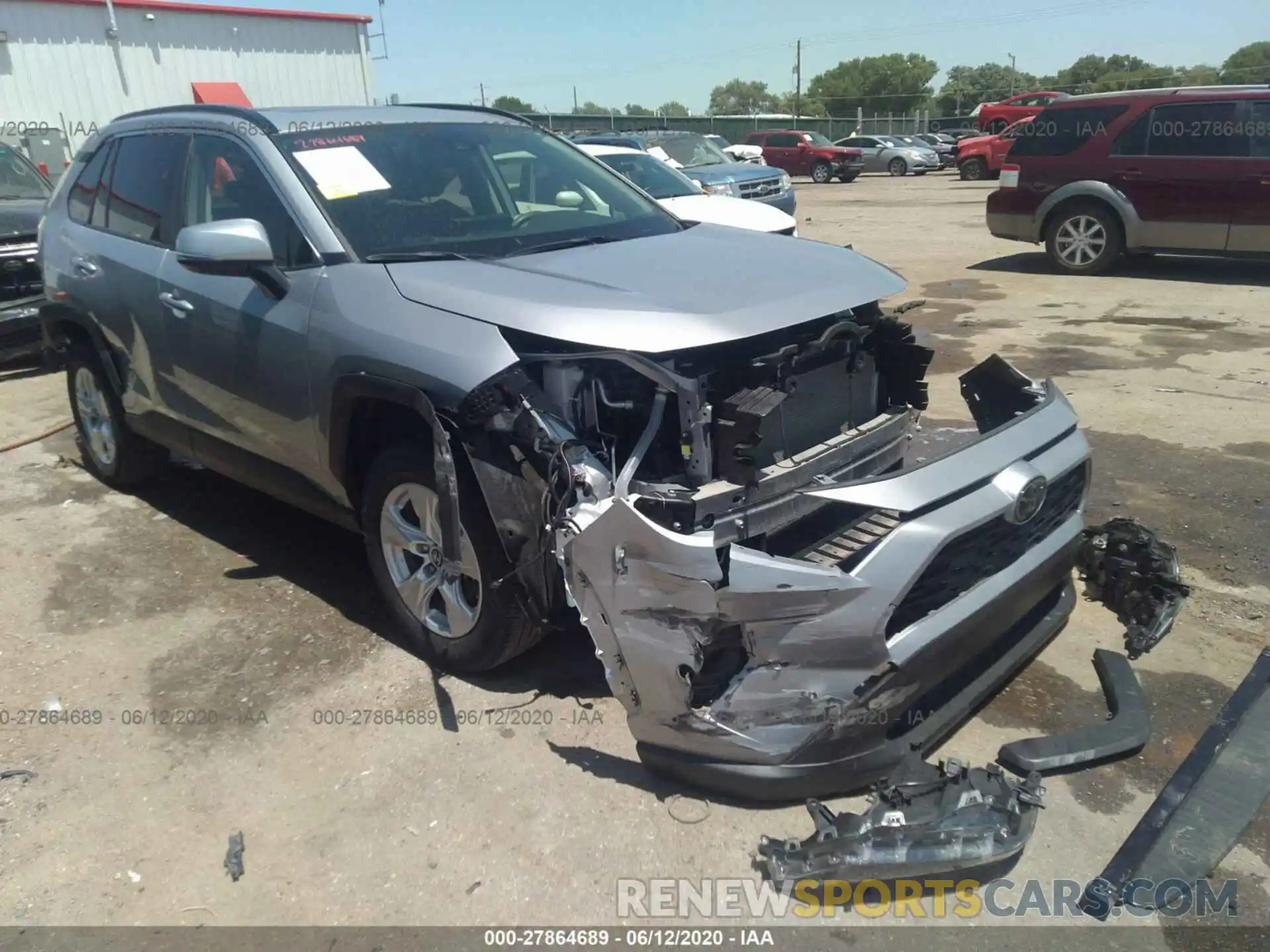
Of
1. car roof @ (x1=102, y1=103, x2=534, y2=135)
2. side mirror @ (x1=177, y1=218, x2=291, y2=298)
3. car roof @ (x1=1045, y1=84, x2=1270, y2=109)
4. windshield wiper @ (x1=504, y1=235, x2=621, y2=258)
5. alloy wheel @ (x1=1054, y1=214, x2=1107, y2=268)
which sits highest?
car roof @ (x1=102, y1=103, x2=534, y2=135)

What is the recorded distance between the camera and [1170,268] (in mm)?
10898

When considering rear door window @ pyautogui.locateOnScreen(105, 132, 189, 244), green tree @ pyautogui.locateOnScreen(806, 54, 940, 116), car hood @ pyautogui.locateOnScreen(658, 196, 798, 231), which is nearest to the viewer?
rear door window @ pyautogui.locateOnScreen(105, 132, 189, 244)

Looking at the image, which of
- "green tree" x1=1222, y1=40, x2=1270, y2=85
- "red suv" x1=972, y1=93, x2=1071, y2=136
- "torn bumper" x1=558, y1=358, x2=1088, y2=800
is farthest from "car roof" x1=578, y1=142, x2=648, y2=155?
"green tree" x1=1222, y1=40, x2=1270, y2=85

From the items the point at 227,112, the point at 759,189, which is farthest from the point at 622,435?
the point at 759,189

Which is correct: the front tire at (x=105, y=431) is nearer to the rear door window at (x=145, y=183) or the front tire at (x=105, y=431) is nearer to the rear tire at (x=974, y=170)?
the rear door window at (x=145, y=183)

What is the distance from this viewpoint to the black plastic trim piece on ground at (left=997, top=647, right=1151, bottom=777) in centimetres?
281

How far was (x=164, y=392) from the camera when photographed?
4320 mm

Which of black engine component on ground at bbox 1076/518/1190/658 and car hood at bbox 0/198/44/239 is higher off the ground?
car hood at bbox 0/198/44/239

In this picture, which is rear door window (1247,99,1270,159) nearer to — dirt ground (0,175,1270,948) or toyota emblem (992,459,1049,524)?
dirt ground (0,175,1270,948)

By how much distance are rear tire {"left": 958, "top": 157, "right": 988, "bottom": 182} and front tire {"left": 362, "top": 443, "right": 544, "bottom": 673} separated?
85.1 ft

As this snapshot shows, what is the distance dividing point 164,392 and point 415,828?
2581 mm

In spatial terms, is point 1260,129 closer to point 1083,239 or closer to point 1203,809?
point 1083,239

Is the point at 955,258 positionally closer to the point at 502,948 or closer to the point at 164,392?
the point at 164,392

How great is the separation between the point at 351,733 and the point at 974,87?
95.6 m
